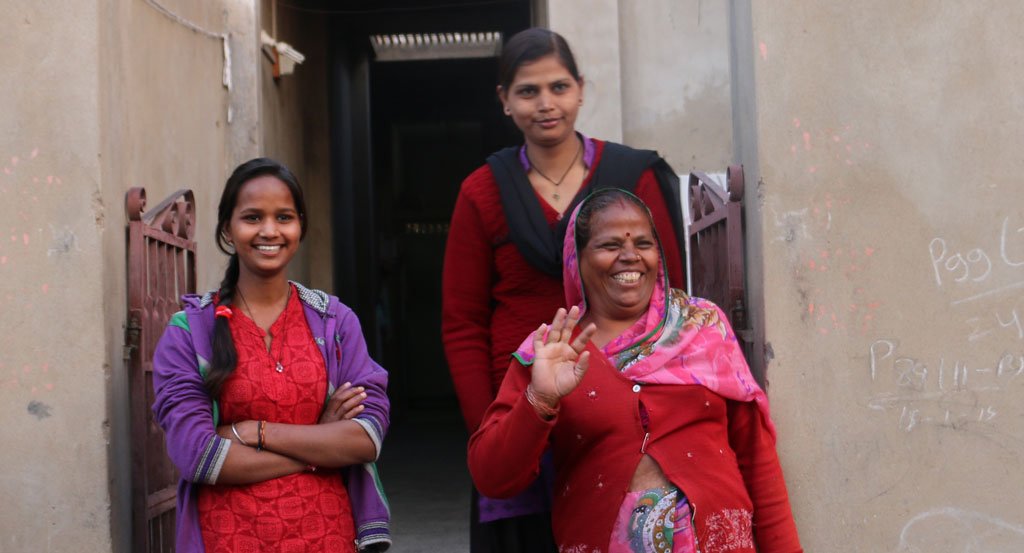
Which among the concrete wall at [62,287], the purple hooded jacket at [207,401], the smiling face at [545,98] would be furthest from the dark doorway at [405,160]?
the purple hooded jacket at [207,401]

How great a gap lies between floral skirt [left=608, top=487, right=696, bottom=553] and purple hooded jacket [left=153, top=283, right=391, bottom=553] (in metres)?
0.64

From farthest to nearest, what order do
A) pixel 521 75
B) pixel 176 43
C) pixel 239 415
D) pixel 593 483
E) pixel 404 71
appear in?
pixel 404 71
pixel 176 43
pixel 521 75
pixel 239 415
pixel 593 483

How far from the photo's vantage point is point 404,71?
1452 cm

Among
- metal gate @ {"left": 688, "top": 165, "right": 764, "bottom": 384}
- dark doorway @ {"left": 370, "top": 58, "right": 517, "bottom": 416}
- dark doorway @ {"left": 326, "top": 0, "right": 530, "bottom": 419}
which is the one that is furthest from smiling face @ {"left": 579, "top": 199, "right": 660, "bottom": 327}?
dark doorway @ {"left": 370, "top": 58, "right": 517, "bottom": 416}

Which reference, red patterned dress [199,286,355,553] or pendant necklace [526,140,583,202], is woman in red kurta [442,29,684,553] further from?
red patterned dress [199,286,355,553]

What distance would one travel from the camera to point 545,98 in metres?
3.14

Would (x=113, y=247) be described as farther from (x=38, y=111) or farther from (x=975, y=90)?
(x=975, y=90)

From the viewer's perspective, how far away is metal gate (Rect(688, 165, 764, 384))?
376cm

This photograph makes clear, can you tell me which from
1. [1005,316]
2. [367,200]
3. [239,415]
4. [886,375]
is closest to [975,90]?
[1005,316]

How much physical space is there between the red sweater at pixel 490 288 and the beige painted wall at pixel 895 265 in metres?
0.65

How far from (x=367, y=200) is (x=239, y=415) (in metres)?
10.7

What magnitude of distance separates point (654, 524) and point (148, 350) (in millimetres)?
2097

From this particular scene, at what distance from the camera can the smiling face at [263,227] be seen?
2891 millimetres

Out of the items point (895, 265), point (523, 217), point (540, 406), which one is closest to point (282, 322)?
point (523, 217)
